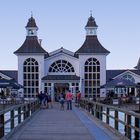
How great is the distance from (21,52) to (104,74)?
11.9 meters

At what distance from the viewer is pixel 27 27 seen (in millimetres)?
77688

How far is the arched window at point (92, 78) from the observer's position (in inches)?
2879

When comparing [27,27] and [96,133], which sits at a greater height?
[27,27]

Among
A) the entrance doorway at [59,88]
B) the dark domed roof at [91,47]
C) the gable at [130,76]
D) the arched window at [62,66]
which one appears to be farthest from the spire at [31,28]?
the gable at [130,76]

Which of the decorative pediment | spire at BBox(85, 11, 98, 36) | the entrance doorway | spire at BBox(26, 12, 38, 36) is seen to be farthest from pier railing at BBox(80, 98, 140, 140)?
spire at BBox(26, 12, 38, 36)

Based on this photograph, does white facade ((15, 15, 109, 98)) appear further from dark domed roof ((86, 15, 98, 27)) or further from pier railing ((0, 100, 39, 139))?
pier railing ((0, 100, 39, 139))

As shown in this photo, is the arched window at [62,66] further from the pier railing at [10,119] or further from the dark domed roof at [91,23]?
the pier railing at [10,119]

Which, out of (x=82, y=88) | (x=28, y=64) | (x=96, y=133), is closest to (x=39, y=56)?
(x=28, y=64)

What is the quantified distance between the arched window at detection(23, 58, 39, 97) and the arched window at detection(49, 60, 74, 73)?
7.97ft

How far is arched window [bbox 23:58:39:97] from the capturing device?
7306cm

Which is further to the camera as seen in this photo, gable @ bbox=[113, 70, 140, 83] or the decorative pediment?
gable @ bbox=[113, 70, 140, 83]

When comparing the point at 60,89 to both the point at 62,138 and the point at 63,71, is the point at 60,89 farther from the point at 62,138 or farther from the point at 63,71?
the point at 62,138

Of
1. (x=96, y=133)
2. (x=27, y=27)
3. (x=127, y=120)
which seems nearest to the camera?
(x=127, y=120)

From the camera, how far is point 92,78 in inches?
2879
